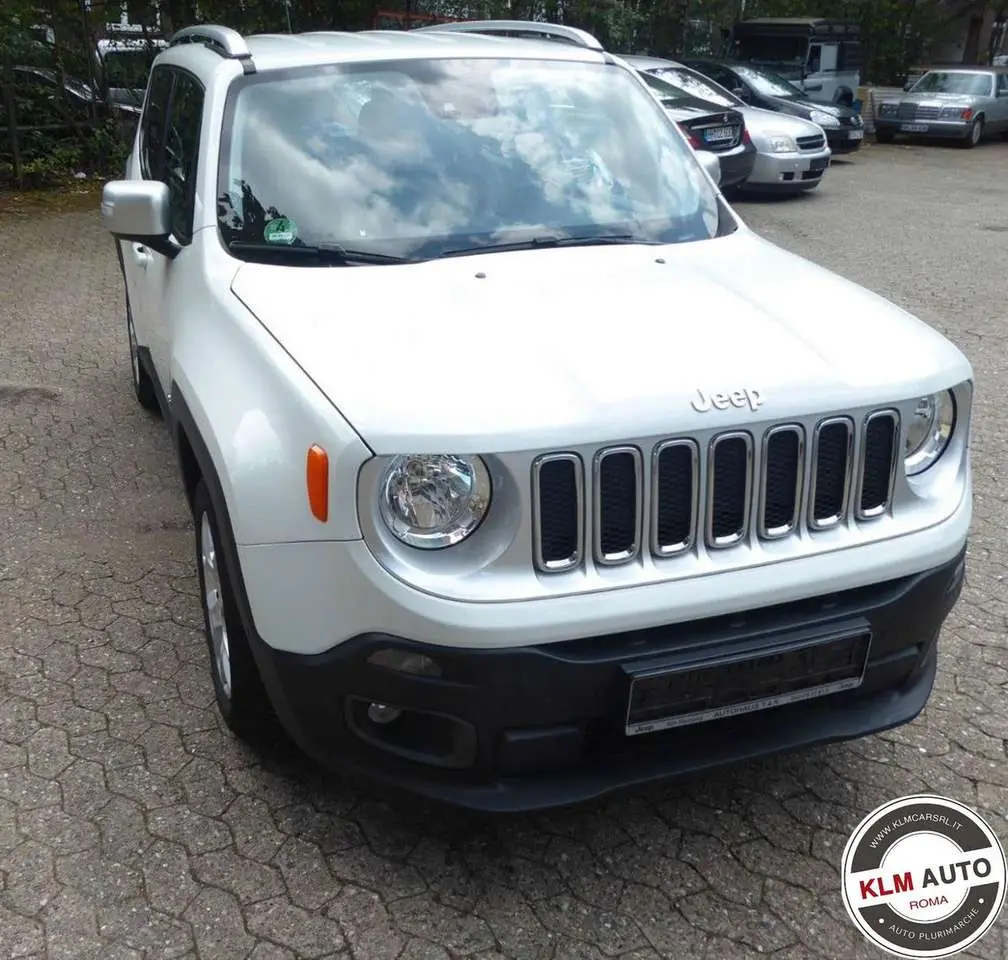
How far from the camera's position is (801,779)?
10.3 feet

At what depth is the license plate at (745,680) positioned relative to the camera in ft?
7.88

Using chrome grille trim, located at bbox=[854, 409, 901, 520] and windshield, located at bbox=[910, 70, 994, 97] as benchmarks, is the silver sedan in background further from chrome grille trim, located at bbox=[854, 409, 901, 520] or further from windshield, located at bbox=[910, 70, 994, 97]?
chrome grille trim, located at bbox=[854, 409, 901, 520]

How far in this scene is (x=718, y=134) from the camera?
1198 centimetres

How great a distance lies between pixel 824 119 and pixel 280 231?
1424cm

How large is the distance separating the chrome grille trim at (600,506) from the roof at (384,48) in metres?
2.11

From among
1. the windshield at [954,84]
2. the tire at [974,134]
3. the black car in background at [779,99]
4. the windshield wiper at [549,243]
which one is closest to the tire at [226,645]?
the windshield wiper at [549,243]

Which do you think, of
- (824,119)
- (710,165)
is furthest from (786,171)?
(710,165)

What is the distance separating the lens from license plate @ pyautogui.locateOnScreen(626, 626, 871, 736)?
240cm

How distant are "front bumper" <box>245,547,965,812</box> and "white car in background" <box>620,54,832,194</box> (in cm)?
1087

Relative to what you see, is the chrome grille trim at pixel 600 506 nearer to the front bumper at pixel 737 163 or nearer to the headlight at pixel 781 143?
the front bumper at pixel 737 163

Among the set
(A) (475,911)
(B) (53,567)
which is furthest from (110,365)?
(A) (475,911)

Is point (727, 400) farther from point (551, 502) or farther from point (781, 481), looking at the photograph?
point (551, 502)

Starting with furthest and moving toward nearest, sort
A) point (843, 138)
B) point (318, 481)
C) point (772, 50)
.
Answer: point (772, 50)
point (843, 138)
point (318, 481)

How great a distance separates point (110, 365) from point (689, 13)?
1869cm
